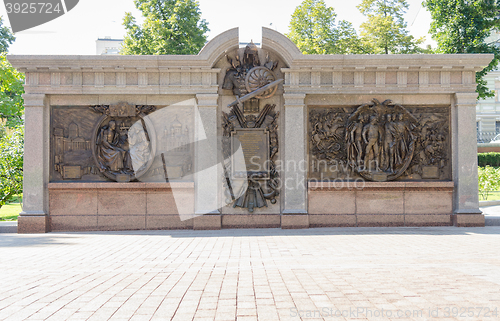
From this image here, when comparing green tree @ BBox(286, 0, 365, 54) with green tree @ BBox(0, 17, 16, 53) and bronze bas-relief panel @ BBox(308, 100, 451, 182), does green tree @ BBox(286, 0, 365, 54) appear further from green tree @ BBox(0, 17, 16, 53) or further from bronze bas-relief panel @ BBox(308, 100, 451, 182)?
green tree @ BBox(0, 17, 16, 53)

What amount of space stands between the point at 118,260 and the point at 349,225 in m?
7.44

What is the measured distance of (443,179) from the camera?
43.7 feet

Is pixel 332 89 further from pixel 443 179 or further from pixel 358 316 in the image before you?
pixel 358 316

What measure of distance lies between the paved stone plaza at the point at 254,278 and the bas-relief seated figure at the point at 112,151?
8.71 feet

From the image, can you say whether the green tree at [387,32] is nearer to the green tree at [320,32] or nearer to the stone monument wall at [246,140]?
the green tree at [320,32]

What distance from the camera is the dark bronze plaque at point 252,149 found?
13.0 metres

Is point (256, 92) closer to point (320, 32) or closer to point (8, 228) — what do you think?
point (8, 228)

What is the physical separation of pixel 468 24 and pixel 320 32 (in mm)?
10614

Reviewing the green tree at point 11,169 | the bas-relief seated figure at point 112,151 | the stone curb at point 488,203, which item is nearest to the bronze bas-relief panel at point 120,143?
the bas-relief seated figure at point 112,151

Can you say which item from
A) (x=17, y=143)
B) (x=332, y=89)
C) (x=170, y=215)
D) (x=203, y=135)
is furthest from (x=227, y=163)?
(x=17, y=143)

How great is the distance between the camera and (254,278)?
21.5 ft

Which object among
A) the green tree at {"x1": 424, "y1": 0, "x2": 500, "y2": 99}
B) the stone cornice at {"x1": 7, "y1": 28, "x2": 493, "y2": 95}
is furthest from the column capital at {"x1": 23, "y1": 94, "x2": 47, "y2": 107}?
the green tree at {"x1": 424, "y1": 0, "x2": 500, "y2": 99}

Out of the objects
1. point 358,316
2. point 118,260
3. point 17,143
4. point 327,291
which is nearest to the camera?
point 358,316

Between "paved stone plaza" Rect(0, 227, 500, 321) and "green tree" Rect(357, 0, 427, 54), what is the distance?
21341 millimetres
